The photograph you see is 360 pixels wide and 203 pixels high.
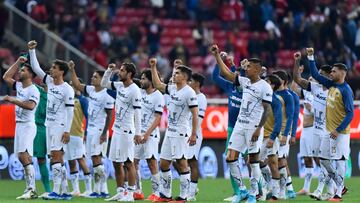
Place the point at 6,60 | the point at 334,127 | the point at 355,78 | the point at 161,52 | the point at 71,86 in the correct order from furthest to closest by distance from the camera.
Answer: the point at 161,52 → the point at 355,78 → the point at 6,60 → the point at 71,86 → the point at 334,127

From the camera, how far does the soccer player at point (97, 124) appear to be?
25.9 metres

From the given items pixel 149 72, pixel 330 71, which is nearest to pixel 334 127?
pixel 330 71

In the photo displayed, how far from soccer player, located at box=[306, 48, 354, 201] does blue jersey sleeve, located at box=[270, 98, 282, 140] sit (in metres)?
0.94

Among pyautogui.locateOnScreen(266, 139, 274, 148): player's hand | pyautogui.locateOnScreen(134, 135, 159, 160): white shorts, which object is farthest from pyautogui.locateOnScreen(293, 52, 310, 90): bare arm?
pyautogui.locateOnScreen(134, 135, 159, 160): white shorts

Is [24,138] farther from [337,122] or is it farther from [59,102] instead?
[337,122]

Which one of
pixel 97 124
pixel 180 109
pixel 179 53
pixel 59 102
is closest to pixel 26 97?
pixel 59 102

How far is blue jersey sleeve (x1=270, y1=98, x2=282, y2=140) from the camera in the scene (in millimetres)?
23375

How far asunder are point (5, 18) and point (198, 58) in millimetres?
7121

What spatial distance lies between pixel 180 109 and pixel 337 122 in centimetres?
321

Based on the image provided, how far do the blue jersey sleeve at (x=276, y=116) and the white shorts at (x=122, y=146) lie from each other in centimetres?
278

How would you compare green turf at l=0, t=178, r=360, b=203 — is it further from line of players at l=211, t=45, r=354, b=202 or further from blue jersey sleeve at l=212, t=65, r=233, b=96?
blue jersey sleeve at l=212, t=65, r=233, b=96

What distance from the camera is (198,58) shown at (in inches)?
1593

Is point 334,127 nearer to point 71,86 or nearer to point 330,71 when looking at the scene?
point 330,71

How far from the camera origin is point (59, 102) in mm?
24547
